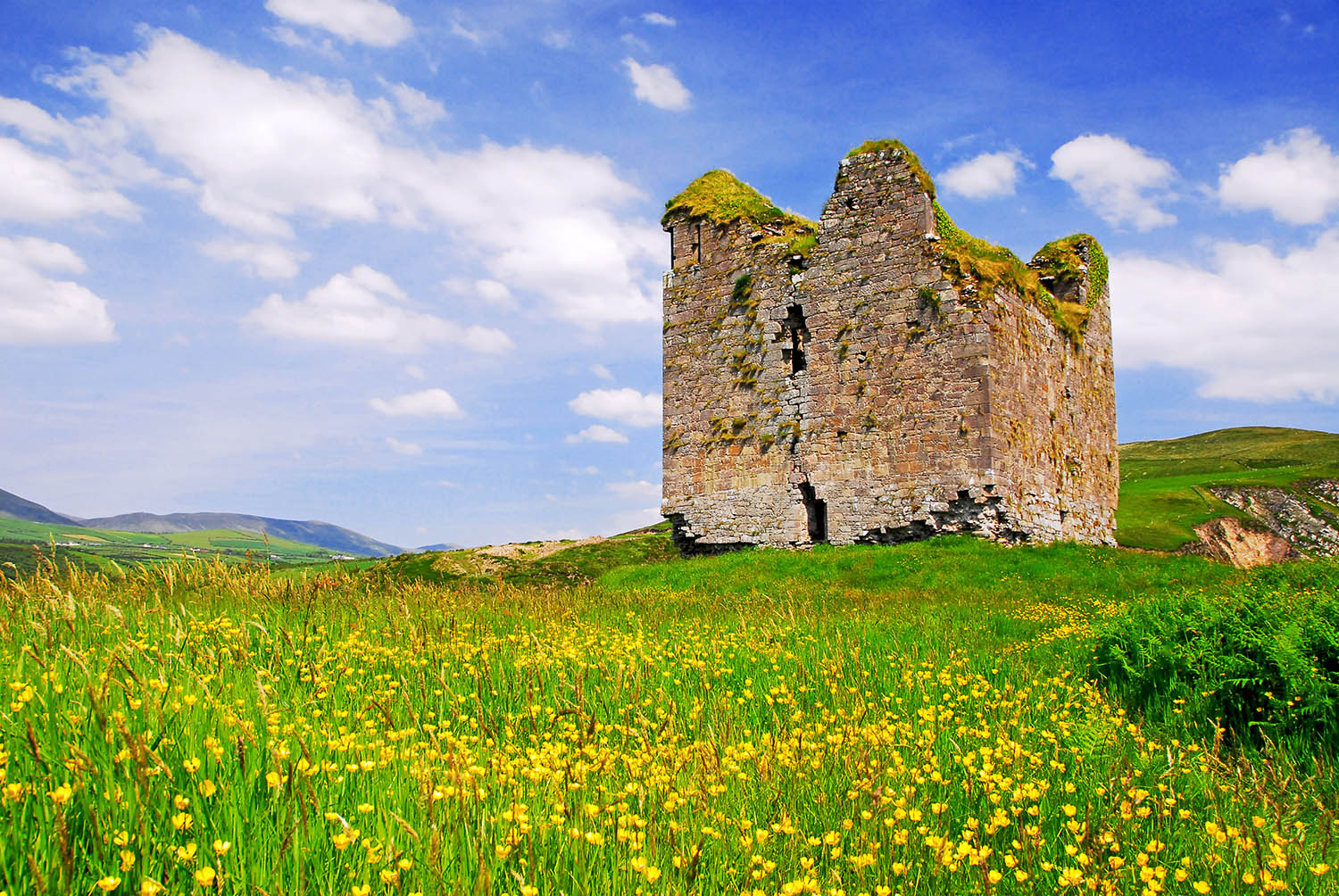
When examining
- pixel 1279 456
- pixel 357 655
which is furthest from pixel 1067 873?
pixel 1279 456

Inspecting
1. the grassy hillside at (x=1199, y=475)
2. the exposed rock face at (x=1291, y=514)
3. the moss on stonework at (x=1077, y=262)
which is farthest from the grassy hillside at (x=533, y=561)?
the exposed rock face at (x=1291, y=514)

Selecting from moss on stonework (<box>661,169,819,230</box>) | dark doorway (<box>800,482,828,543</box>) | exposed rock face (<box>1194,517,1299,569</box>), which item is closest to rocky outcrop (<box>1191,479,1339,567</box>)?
exposed rock face (<box>1194,517,1299,569</box>)

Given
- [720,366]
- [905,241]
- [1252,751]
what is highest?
[905,241]

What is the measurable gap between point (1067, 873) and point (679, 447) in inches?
796

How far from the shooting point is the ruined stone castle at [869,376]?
1930 centimetres

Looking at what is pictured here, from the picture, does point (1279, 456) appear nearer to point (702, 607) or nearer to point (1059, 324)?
point (1059, 324)

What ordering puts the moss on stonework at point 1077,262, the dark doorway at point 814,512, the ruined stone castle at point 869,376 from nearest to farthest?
1. the ruined stone castle at point 869,376
2. the dark doorway at point 814,512
3. the moss on stonework at point 1077,262

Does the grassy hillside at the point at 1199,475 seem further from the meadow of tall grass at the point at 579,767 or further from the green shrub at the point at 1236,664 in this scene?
the meadow of tall grass at the point at 579,767

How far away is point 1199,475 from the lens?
5309 centimetres

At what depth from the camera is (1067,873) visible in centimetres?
296

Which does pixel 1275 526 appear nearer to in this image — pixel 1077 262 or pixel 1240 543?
pixel 1240 543

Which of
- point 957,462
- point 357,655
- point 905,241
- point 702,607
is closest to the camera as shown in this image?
point 357,655

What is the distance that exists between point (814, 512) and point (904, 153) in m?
9.21

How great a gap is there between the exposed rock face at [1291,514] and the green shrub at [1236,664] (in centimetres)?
3176
